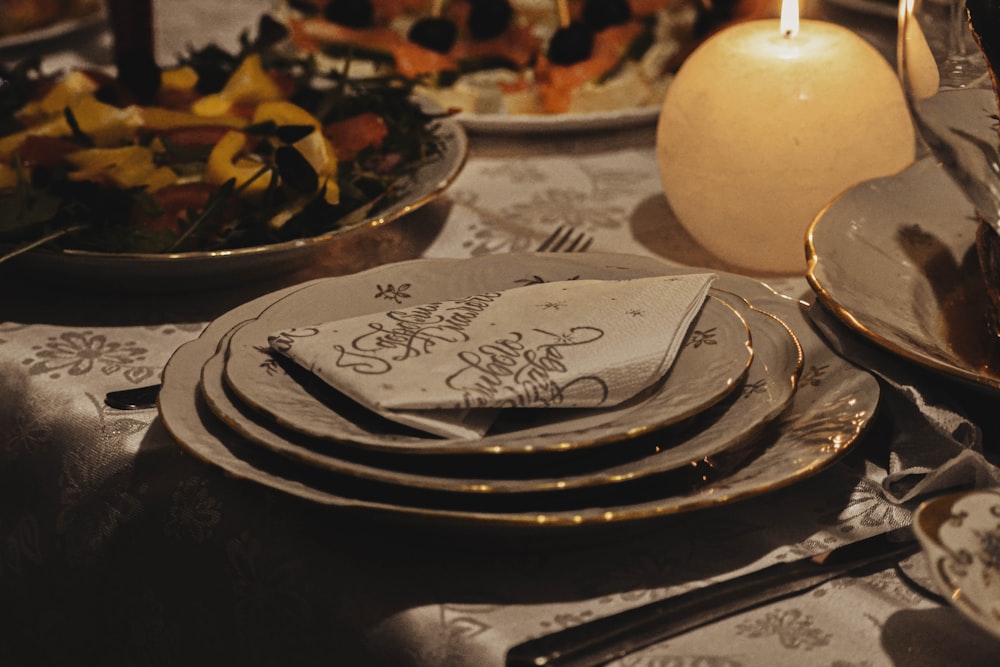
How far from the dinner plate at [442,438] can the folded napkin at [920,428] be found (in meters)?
0.10

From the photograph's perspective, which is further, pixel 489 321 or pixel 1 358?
pixel 1 358

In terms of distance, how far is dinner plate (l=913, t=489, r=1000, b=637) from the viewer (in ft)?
1.38

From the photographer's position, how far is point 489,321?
61 centimetres

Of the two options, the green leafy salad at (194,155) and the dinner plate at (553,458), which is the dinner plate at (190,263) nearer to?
the green leafy salad at (194,155)

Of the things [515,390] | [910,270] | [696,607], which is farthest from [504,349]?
[910,270]

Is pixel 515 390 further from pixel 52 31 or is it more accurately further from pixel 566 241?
pixel 52 31

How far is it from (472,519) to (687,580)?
0.41 feet

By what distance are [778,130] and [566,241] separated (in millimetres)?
221

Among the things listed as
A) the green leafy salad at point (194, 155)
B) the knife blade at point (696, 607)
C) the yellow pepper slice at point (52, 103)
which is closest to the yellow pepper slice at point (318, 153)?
the green leafy salad at point (194, 155)

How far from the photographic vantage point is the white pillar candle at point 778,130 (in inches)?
33.8

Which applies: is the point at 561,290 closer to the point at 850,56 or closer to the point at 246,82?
the point at 850,56

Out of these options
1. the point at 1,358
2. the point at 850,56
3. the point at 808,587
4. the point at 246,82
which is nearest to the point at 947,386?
the point at 808,587

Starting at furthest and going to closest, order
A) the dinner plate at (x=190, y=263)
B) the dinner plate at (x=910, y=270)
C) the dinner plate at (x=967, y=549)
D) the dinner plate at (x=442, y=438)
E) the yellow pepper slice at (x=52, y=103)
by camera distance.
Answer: the yellow pepper slice at (x=52, y=103) → the dinner plate at (x=190, y=263) → the dinner plate at (x=910, y=270) → the dinner plate at (x=442, y=438) → the dinner plate at (x=967, y=549)

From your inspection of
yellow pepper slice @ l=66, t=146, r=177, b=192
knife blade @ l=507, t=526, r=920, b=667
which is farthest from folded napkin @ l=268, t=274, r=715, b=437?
yellow pepper slice @ l=66, t=146, r=177, b=192
